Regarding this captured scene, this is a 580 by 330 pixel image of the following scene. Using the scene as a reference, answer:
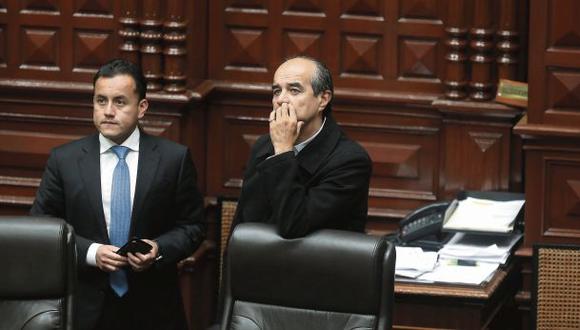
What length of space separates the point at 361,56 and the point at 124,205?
2040 mm

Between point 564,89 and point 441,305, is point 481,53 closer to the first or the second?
point 564,89

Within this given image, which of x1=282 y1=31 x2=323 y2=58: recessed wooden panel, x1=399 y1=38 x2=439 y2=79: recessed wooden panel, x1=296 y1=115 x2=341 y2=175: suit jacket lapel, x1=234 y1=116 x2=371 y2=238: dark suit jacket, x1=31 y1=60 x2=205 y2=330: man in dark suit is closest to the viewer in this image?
x1=234 y1=116 x2=371 y2=238: dark suit jacket

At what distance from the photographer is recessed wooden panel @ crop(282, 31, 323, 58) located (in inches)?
287

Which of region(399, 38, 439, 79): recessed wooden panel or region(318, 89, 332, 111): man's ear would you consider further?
region(399, 38, 439, 79): recessed wooden panel

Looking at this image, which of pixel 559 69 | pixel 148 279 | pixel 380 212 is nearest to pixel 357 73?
pixel 380 212

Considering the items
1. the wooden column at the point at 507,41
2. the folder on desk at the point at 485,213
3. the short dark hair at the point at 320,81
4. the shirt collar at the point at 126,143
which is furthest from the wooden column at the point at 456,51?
the shirt collar at the point at 126,143

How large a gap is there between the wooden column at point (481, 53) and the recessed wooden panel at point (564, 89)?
0.50 meters

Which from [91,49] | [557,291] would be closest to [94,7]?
[91,49]

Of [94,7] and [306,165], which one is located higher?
[94,7]

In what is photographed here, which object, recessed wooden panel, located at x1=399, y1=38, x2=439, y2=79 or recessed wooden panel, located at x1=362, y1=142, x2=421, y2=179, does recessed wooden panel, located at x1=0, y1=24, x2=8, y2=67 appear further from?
recessed wooden panel, located at x1=399, y1=38, x2=439, y2=79

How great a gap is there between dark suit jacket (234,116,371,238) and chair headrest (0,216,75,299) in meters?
0.70

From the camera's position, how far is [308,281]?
187 inches

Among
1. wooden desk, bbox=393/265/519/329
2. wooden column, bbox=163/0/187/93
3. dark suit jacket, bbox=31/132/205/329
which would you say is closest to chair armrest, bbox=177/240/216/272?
wooden column, bbox=163/0/187/93

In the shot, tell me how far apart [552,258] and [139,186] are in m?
1.90
